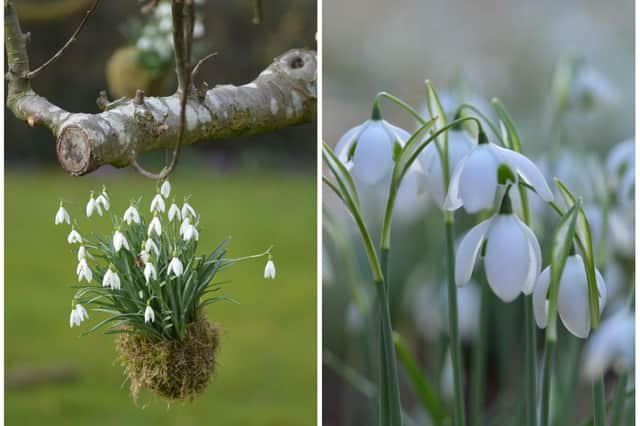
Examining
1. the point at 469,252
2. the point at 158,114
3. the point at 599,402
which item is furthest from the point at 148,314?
the point at 599,402

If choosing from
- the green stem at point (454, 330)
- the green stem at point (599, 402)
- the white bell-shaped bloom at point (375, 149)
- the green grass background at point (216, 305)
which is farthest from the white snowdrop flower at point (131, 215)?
the green stem at point (599, 402)

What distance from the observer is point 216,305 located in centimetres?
161

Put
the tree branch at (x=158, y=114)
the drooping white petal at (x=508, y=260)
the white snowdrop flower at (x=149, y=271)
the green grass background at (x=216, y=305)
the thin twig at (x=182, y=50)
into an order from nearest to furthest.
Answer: the drooping white petal at (x=508, y=260), the thin twig at (x=182, y=50), the tree branch at (x=158, y=114), the white snowdrop flower at (x=149, y=271), the green grass background at (x=216, y=305)

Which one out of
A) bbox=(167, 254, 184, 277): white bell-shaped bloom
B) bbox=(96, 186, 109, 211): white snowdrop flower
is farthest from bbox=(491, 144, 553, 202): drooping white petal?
bbox=(96, 186, 109, 211): white snowdrop flower

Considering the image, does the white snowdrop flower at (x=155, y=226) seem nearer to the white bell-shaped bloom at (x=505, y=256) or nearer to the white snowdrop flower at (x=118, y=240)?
the white snowdrop flower at (x=118, y=240)

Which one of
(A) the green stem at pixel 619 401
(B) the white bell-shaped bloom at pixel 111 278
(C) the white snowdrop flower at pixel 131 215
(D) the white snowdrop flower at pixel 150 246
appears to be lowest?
(A) the green stem at pixel 619 401

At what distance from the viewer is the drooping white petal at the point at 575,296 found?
1049 millimetres

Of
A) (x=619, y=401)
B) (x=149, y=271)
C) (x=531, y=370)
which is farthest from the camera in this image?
(x=149, y=271)

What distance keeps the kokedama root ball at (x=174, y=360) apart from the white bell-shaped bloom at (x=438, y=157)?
1.59ft

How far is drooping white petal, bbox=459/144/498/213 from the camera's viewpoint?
1.05 m

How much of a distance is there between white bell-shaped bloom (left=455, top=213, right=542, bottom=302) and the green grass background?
0.61 m

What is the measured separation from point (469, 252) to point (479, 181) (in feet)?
0.28

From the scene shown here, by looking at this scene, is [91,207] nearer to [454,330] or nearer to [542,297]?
[454,330]

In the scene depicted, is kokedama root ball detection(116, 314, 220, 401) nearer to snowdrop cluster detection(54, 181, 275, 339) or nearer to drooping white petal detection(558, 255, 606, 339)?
snowdrop cluster detection(54, 181, 275, 339)
